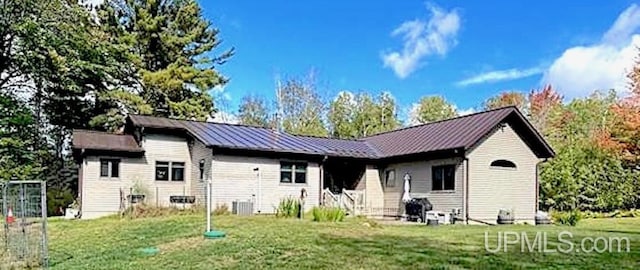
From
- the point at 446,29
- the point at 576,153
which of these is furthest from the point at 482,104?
the point at 576,153

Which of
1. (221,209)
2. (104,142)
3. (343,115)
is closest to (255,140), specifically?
(221,209)

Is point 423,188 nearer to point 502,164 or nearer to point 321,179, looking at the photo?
point 502,164

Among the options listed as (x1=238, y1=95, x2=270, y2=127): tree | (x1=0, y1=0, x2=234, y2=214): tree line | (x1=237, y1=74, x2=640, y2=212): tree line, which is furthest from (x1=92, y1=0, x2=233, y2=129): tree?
(x1=238, y1=95, x2=270, y2=127): tree

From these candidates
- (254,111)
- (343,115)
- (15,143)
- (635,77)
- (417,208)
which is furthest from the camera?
(343,115)

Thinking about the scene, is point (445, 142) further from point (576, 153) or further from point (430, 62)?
point (430, 62)

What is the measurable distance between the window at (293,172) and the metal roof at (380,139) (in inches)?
24.3

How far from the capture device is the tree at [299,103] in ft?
127

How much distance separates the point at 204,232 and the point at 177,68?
20626mm

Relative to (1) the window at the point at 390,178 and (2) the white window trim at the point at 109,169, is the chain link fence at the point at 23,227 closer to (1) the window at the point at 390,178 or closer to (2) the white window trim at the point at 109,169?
(2) the white window trim at the point at 109,169

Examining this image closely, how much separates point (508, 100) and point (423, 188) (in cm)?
2558

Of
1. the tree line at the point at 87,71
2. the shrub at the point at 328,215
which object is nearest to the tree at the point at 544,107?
the tree line at the point at 87,71

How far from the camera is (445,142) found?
19.7 m

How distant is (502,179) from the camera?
1964 cm

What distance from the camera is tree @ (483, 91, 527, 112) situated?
42406mm
